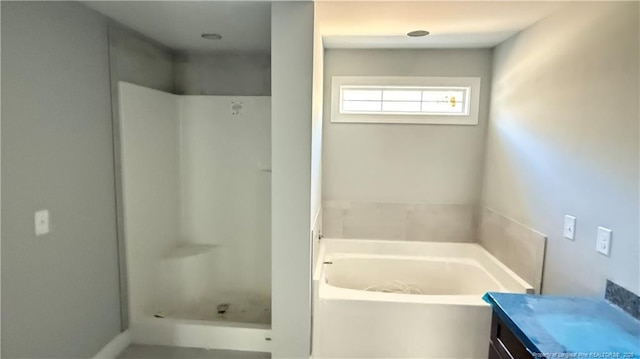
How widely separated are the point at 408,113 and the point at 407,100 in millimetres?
114

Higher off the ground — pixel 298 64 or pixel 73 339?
pixel 298 64

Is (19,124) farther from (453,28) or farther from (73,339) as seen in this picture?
(453,28)

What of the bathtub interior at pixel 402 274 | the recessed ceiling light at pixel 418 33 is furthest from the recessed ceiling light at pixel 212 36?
the bathtub interior at pixel 402 274

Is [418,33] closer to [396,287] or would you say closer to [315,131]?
[315,131]

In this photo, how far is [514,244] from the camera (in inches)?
95.1

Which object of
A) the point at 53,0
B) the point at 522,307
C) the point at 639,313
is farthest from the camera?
the point at 53,0

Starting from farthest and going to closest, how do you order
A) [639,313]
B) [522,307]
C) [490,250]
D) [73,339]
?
[490,250]
[73,339]
[522,307]
[639,313]

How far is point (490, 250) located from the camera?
9.11 ft

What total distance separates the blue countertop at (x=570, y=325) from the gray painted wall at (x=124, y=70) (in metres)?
2.28

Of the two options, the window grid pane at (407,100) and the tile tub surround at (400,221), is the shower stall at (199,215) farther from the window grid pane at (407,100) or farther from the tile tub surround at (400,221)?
the window grid pane at (407,100)

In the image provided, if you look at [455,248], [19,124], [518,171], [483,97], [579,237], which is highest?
[483,97]

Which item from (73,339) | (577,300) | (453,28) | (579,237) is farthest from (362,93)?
(73,339)

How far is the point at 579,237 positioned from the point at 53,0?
9.73 ft

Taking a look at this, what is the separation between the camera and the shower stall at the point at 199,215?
2.50 m
